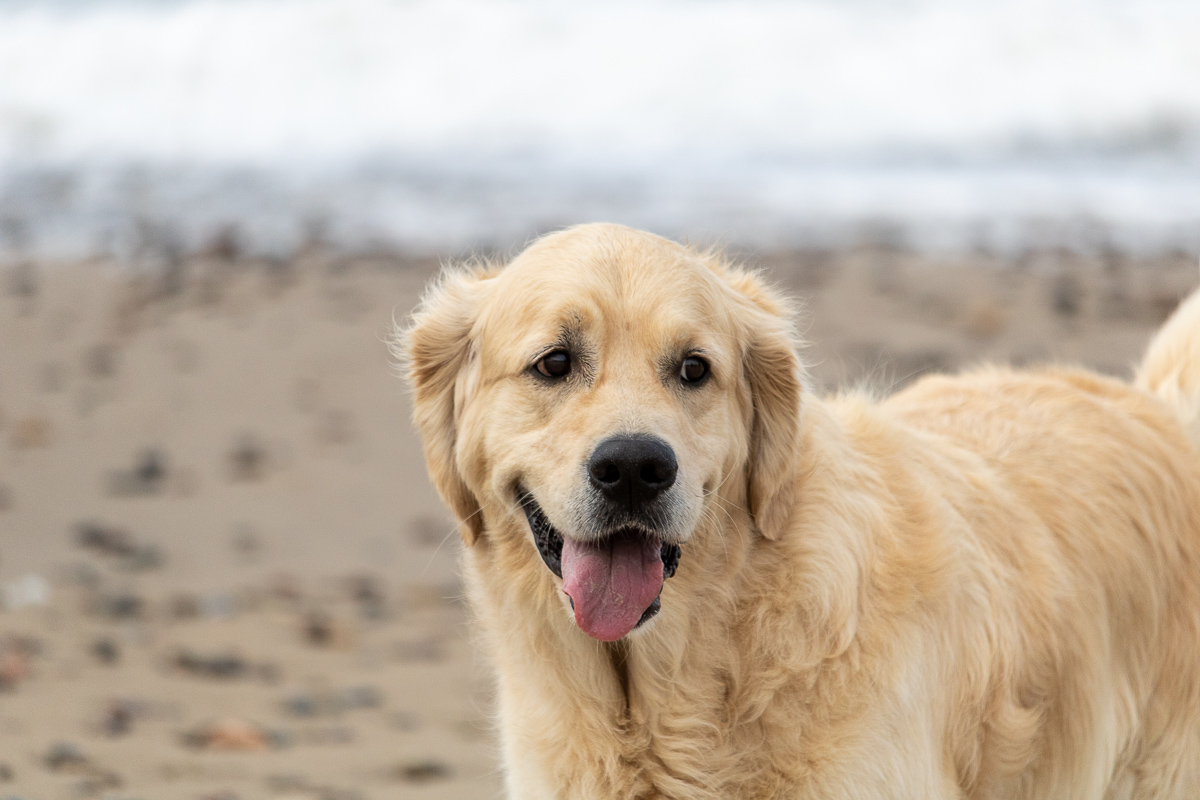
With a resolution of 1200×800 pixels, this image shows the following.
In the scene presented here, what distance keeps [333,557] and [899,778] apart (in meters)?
4.41

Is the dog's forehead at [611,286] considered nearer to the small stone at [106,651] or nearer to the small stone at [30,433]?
the small stone at [106,651]

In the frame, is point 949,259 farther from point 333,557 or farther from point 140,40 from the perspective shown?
point 140,40

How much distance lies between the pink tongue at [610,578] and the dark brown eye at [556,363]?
42 cm

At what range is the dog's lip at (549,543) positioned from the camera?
3051mm

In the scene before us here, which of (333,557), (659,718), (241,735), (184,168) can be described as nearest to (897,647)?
(659,718)

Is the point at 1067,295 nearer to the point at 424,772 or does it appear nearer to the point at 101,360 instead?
the point at 424,772

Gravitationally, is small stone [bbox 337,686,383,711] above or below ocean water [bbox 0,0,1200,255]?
below

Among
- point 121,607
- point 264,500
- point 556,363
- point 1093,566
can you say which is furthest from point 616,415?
point 264,500

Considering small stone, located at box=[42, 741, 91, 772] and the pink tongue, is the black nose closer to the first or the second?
the pink tongue

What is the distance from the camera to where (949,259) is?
426 inches

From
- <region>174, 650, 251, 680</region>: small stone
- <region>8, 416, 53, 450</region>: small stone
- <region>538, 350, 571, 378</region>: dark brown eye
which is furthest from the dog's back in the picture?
<region>8, 416, 53, 450</region>: small stone

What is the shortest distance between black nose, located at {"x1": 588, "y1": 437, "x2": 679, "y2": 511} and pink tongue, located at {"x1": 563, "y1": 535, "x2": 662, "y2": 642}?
0.64 ft

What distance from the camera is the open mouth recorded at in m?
2.94

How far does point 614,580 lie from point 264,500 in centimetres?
460
